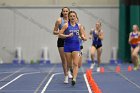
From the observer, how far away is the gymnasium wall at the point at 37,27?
25625 mm

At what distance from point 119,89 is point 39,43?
15194 millimetres

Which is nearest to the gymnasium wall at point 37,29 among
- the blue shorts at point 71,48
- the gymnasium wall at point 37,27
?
the gymnasium wall at point 37,27

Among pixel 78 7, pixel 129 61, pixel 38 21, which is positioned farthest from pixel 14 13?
pixel 129 61

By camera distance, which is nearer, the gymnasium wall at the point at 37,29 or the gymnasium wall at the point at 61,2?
the gymnasium wall at the point at 37,29

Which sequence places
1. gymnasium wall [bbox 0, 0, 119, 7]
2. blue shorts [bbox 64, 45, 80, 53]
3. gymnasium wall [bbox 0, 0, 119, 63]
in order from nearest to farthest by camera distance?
blue shorts [bbox 64, 45, 80, 53] → gymnasium wall [bbox 0, 0, 119, 63] → gymnasium wall [bbox 0, 0, 119, 7]

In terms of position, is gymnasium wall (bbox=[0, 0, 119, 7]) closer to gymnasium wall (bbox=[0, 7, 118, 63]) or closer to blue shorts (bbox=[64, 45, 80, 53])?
gymnasium wall (bbox=[0, 7, 118, 63])

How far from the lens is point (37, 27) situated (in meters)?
Result: 25.7

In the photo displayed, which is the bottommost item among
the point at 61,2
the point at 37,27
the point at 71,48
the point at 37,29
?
the point at 71,48

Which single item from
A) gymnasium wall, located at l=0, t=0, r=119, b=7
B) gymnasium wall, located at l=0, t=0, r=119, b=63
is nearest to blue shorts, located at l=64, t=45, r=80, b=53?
gymnasium wall, located at l=0, t=0, r=119, b=63

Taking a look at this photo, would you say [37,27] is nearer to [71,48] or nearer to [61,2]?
[61,2]

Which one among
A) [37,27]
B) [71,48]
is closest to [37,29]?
[37,27]

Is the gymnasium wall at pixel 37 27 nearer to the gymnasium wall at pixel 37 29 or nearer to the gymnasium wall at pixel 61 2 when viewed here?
the gymnasium wall at pixel 37 29

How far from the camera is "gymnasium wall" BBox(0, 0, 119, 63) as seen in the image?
25625 millimetres

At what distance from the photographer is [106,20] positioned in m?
25.7
